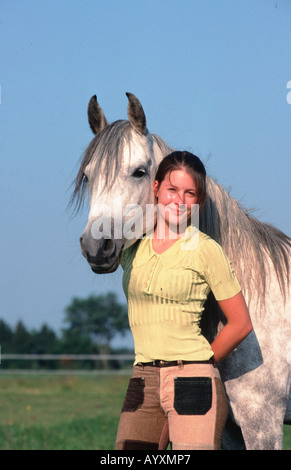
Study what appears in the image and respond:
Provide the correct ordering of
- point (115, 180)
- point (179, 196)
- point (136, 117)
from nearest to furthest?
point (179, 196), point (115, 180), point (136, 117)

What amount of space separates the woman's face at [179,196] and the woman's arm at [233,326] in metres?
0.42

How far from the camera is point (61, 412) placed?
38.3ft

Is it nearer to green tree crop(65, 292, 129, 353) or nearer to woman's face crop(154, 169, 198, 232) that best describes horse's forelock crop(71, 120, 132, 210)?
woman's face crop(154, 169, 198, 232)

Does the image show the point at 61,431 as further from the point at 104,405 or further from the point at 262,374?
the point at 262,374

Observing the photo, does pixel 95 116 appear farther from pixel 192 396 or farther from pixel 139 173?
pixel 192 396

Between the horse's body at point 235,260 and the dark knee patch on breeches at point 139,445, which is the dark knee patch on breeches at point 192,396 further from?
the horse's body at point 235,260

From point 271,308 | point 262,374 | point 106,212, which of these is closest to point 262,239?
point 271,308

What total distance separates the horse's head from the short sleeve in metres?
0.40

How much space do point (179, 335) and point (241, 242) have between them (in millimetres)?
934

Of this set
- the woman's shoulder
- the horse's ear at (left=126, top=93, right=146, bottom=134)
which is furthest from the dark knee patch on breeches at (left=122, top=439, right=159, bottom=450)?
the horse's ear at (left=126, top=93, right=146, bottom=134)

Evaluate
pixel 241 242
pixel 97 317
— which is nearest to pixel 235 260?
pixel 241 242

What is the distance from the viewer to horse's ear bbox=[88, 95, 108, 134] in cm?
330

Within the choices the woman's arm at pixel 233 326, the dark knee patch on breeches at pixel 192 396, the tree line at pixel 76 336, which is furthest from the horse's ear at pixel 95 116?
the tree line at pixel 76 336
